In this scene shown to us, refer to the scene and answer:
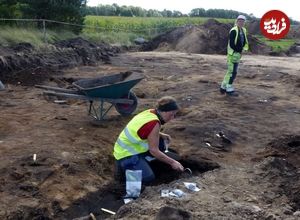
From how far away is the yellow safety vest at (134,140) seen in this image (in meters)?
5.29

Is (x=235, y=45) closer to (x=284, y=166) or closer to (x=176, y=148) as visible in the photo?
(x=176, y=148)

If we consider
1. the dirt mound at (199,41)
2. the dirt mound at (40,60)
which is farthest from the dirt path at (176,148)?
the dirt mound at (199,41)

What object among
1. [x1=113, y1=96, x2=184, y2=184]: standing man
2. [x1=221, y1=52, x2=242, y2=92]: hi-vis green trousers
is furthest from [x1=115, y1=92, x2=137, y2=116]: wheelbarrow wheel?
[x1=113, y1=96, x2=184, y2=184]: standing man

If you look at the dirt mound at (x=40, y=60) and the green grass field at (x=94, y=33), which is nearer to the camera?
the dirt mound at (x=40, y=60)

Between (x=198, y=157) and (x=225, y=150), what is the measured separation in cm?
74

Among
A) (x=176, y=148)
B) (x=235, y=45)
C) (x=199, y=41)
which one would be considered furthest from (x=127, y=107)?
(x=199, y=41)

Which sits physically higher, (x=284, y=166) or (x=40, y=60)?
(x=284, y=166)

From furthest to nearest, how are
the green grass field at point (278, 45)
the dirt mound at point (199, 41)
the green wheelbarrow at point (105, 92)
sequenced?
the green grass field at point (278, 45) → the dirt mound at point (199, 41) → the green wheelbarrow at point (105, 92)

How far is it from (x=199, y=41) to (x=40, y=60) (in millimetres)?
16833

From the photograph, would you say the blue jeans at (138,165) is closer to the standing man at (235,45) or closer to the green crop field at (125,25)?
the standing man at (235,45)

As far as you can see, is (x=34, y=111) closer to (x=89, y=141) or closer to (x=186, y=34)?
(x=89, y=141)

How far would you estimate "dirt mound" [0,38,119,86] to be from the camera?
1352 cm

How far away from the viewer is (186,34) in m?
32.0

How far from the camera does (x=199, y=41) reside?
100ft
